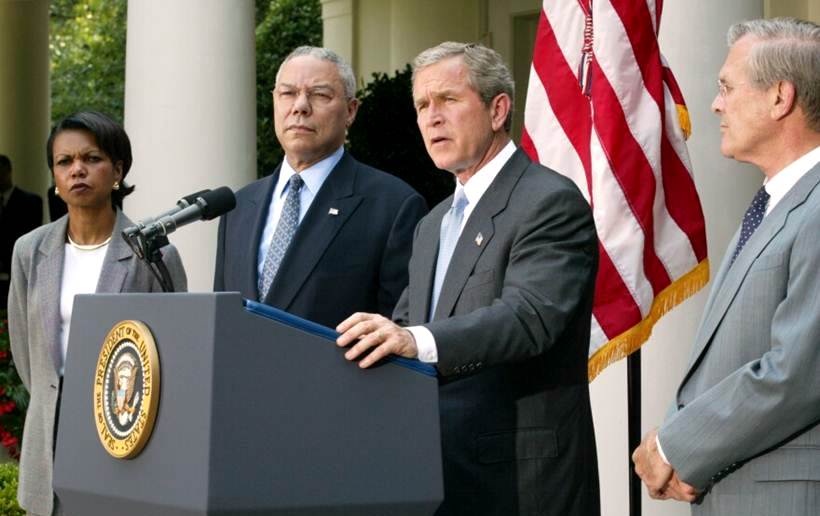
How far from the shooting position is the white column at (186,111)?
9234 millimetres

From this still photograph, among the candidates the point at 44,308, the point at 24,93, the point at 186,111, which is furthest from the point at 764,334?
the point at 24,93

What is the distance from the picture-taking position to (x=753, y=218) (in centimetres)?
403

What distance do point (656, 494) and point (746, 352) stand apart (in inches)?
17.8

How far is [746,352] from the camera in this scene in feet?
12.2

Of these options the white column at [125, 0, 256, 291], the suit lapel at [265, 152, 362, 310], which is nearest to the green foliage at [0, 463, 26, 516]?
the white column at [125, 0, 256, 291]

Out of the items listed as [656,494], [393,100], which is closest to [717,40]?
[656,494]

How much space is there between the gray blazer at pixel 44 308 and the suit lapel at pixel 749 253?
2.28m

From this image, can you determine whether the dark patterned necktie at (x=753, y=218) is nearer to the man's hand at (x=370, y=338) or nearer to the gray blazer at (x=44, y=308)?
the man's hand at (x=370, y=338)

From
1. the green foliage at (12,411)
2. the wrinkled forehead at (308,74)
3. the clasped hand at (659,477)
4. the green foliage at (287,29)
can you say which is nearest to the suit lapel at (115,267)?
the wrinkled forehead at (308,74)

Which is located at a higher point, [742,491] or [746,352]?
[746,352]

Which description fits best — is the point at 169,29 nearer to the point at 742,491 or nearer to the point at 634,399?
the point at 634,399

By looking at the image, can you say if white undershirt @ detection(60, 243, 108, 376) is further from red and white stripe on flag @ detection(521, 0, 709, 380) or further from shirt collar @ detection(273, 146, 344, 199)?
red and white stripe on flag @ detection(521, 0, 709, 380)

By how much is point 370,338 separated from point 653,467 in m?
0.96

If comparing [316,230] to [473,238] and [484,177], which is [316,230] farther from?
[473,238]
